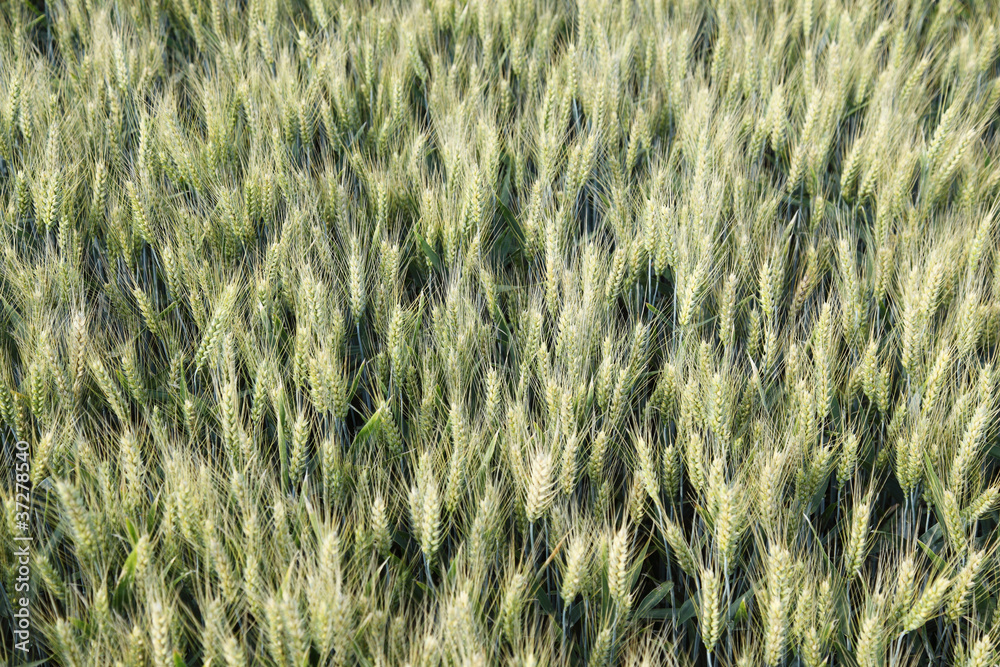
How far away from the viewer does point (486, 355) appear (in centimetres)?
162

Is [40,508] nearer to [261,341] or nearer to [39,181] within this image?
[261,341]

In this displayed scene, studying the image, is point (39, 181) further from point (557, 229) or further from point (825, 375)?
point (825, 375)

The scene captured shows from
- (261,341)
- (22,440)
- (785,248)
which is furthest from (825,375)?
(22,440)

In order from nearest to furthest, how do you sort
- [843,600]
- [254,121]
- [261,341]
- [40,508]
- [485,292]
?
[843,600], [40,508], [261,341], [485,292], [254,121]

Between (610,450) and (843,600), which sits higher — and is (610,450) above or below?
above

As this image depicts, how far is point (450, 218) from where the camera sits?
5.93ft

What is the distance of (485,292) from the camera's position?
1774 mm

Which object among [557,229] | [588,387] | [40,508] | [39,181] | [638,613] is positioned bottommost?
[638,613]

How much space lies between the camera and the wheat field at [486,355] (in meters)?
1.23

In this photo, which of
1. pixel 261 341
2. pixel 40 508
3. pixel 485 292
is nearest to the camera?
pixel 40 508

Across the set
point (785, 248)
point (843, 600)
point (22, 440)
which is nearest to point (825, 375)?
point (843, 600)

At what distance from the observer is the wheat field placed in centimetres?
123

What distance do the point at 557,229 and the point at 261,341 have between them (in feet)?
2.24

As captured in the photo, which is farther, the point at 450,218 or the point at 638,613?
the point at 450,218
